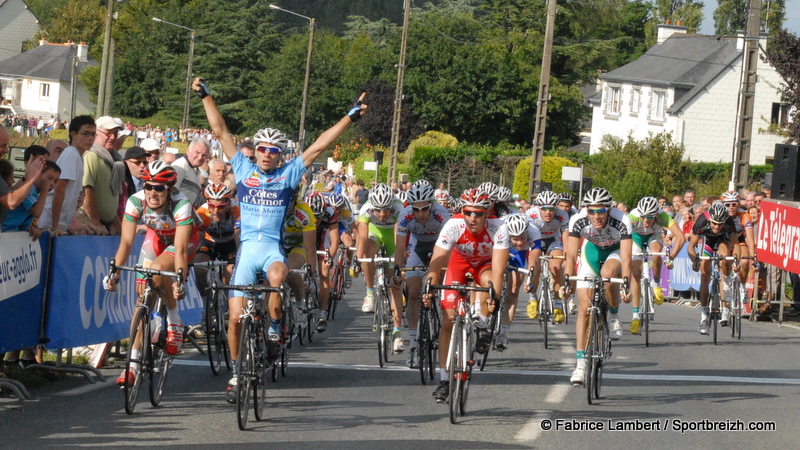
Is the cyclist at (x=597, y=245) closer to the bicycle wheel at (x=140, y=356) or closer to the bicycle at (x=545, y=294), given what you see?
the bicycle at (x=545, y=294)

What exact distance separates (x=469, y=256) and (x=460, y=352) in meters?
1.93

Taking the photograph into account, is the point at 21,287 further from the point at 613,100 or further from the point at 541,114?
the point at 613,100

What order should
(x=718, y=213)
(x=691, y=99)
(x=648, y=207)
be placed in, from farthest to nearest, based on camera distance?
(x=691, y=99)
(x=718, y=213)
(x=648, y=207)

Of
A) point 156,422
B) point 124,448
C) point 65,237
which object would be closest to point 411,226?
point 65,237

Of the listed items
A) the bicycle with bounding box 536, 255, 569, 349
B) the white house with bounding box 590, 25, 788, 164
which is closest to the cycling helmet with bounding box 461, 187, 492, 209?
the bicycle with bounding box 536, 255, 569, 349

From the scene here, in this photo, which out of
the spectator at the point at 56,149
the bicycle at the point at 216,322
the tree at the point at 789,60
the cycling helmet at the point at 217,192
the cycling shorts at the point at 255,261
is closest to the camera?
the cycling shorts at the point at 255,261

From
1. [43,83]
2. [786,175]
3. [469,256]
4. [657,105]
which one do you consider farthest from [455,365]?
[43,83]

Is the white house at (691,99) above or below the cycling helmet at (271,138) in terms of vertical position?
above

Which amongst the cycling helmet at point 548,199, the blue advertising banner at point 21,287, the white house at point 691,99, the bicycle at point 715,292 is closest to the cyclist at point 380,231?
the cycling helmet at point 548,199

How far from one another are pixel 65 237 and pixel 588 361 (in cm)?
464

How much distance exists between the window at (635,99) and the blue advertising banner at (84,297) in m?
65.8

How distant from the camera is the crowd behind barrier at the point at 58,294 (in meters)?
9.64

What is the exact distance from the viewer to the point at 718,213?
1717cm

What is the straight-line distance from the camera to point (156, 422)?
8.70 metres
